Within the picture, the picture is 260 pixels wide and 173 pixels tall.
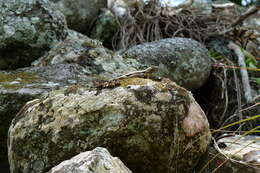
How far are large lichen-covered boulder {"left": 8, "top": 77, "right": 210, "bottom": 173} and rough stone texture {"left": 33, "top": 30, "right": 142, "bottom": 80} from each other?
90 centimetres

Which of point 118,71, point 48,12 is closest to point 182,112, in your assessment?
point 118,71

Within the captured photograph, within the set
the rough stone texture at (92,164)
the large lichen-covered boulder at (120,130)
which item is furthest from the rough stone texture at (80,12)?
the rough stone texture at (92,164)

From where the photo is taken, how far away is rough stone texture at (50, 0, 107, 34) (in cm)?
433

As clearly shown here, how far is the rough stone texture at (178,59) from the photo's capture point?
3.11 m

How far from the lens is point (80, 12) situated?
14.5 ft

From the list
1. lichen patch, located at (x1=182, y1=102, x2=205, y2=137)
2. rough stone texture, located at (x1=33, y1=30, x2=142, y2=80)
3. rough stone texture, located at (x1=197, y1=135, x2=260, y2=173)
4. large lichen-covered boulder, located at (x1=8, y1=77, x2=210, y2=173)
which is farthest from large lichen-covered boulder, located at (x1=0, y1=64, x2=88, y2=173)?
rough stone texture, located at (x1=197, y1=135, x2=260, y2=173)

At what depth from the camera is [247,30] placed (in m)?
4.39

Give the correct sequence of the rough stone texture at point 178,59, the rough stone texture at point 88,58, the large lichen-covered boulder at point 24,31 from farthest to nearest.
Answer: the rough stone texture at point 178,59
the large lichen-covered boulder at point 24,31
the rough stone texture at point 88,58

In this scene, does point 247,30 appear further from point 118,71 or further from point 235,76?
point 118,71

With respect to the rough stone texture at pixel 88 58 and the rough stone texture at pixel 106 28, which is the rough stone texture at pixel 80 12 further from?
the rough stone texture at pixel 88 58

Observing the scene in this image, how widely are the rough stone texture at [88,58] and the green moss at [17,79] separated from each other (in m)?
0.31

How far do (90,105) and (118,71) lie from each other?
1090mm

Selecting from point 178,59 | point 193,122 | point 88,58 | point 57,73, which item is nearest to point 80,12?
point 178,59

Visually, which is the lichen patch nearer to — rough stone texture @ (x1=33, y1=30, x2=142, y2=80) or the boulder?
the boulder
